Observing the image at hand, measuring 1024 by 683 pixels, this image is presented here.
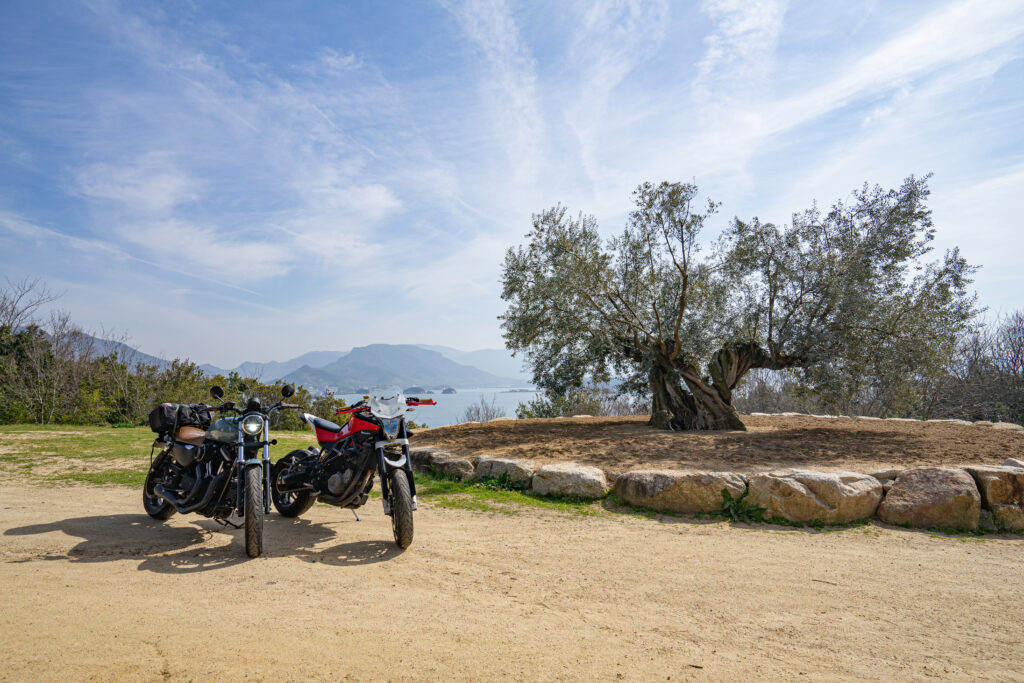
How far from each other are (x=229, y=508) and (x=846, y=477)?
6.61 meters

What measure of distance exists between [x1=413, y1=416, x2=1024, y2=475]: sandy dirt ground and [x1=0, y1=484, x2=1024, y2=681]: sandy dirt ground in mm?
1989

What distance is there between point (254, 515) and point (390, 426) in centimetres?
129

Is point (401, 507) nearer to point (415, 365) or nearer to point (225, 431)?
point (225, 431)

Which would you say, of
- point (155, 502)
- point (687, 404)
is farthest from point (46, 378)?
point (687, 404)

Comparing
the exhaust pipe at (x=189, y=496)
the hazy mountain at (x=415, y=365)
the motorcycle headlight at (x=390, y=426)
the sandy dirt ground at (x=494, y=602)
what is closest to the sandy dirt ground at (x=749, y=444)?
the sandy dirt ground at (x=494, y=602)

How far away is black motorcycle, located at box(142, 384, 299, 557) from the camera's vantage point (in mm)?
4480

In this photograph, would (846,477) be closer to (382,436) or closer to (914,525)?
(914,525)

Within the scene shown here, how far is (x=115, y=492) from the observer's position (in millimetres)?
6723

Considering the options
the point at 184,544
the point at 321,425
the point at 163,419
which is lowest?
the point at 184,544

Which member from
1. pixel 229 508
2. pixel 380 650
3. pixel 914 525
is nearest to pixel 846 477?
pixel 914 525

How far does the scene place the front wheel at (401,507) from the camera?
15.3 ft

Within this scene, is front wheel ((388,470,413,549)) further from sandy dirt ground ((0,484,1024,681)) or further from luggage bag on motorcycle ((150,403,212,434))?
luggage bag on motorcycle ((150,403,212,434))

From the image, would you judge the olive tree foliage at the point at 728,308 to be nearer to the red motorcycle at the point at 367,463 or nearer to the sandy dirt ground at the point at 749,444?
the sandy dirt ground at the point at 749,444

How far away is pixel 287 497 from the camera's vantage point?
18.7 feet
